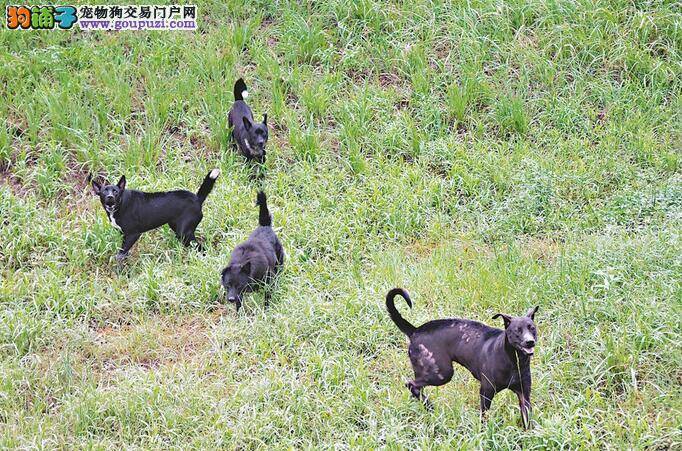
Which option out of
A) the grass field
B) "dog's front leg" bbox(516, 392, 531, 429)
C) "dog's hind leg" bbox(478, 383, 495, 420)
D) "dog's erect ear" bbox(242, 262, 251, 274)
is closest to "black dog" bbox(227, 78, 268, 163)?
the grass field

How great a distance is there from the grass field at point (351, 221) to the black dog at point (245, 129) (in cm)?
18

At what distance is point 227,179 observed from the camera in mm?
9320

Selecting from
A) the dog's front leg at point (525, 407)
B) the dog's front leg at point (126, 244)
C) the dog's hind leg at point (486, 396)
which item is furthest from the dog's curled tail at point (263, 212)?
the dog's front leg at point (525, 407)

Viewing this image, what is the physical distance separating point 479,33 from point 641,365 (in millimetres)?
5810

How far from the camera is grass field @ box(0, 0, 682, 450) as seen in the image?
6.21 metres

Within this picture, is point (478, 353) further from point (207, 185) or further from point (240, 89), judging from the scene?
point (240, 89)

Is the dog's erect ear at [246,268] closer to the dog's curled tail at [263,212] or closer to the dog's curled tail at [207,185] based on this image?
the dog's curled tail at [263,212]

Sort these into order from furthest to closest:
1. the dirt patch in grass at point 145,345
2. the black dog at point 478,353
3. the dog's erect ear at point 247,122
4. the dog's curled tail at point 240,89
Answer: the dog's curled tail at point 240,89
the dog's erect ear at point 247,122
the dirt patch in grass at point 145,345
the black dog at point 478,353

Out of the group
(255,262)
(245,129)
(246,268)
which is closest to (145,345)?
(246,268)

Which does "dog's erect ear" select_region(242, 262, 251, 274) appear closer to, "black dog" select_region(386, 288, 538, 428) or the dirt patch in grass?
the dirt patch in grass

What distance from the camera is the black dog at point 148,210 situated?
8.21m

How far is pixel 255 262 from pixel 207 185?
1205 millimetres

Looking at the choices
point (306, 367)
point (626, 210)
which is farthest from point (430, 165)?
point (306, 367)

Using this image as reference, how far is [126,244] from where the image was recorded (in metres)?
8.30
